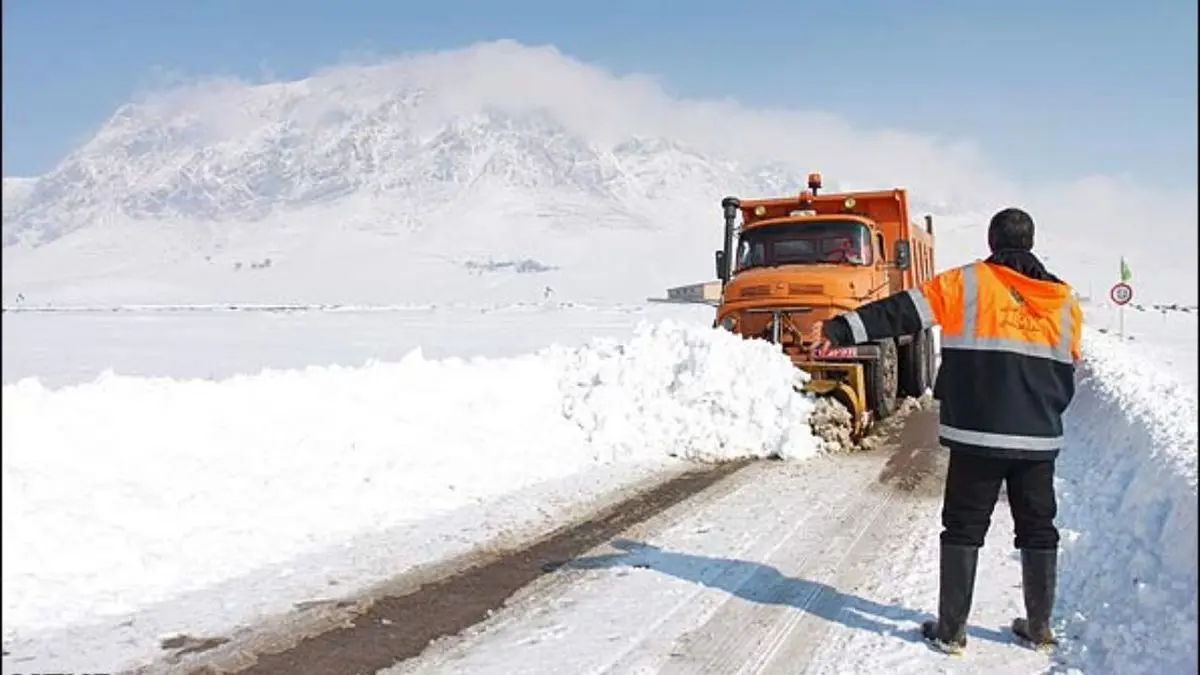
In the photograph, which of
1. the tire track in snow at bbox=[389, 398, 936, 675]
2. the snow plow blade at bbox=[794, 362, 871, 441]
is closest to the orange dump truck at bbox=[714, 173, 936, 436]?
the snow plow blade at bbox=[794, 362, 871, 441]

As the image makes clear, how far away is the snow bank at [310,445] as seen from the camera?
5.70 m

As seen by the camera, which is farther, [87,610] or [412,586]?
[412,586]

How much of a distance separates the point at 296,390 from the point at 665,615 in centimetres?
460

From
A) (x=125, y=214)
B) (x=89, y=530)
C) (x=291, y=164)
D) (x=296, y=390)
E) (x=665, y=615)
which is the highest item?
(x=291, y=164)

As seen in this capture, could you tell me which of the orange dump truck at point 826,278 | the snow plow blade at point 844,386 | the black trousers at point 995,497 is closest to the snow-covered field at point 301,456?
the snow plow blade at point 844,386

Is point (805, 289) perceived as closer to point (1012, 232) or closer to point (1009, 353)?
point (1012, 232)

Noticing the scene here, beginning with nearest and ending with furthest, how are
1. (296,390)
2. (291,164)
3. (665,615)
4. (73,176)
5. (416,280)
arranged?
(665,615)
(296,390)
(416,280)
(73,176)
(291,164)

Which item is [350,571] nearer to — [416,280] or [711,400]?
[711,400]

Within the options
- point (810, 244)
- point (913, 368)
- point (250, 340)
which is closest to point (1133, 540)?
point (810, 244)

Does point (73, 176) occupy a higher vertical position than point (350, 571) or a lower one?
higher

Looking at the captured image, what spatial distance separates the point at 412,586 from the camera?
557 centimetres

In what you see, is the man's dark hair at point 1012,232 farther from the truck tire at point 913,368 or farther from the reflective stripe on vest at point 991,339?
the truck tire at point 913,368

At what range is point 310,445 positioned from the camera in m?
7.91

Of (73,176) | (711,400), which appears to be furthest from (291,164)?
(711,400)
